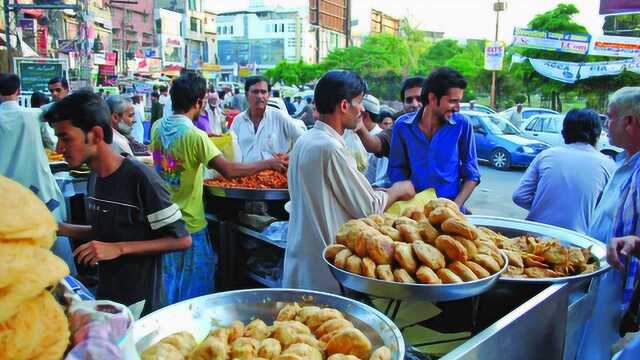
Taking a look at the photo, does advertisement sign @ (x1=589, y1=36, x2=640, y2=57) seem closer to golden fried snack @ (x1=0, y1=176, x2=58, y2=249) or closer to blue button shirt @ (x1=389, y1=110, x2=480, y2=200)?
blue button shirt @ (x1=389, y1=110, x2=480, y2=200)

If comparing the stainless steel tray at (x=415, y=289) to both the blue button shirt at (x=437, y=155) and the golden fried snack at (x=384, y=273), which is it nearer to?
the golden fried snack at (x=384, y=273)

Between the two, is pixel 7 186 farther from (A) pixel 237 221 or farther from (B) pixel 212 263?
(A) pixel 237 221

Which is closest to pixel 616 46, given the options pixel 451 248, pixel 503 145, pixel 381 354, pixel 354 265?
pixel 503 145

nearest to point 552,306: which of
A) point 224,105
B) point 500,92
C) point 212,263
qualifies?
point 212,263

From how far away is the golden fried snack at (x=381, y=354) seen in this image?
1.24m

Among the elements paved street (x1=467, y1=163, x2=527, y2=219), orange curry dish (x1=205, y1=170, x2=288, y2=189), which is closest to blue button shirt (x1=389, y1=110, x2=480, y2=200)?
orange curry dish (x1=205, y1=170, x2=288, y2=189)

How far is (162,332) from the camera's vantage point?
1.44 meters

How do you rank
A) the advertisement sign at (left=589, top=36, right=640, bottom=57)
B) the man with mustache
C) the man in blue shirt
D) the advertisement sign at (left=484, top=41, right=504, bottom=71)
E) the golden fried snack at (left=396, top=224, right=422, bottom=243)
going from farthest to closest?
the advertisement sign at (left=484, top=41, right=504, bottom=71) < the advertisement sign at (left=589, top=36, right=640, bottom=57) < the man with mustache < the man in blue shirt < the golden fried snack at (left=396, top=224, right=422, bottom=243)

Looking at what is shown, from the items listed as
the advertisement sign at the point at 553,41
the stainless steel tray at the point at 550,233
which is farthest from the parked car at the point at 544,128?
the stainless steel tray at the point at 550,233

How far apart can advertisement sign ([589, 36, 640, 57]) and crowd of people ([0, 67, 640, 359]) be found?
15.4 metres

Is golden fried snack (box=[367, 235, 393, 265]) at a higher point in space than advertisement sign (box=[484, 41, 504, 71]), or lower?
lower

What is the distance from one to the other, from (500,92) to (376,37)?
15465 mm

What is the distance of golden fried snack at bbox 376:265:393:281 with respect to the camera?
1.61m

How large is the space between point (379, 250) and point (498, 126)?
44.0 feet
